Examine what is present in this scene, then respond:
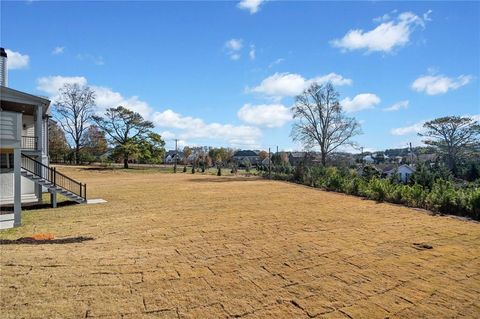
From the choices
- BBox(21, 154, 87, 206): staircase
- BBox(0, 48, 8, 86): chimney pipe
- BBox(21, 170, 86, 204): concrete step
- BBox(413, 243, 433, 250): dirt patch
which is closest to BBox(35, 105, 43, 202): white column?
BBox(21, 154, 87, 206): staircase

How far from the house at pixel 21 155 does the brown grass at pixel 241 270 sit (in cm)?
250

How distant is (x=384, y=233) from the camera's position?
8023mm

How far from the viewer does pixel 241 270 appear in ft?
16.4

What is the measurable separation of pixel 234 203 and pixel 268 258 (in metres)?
7.62

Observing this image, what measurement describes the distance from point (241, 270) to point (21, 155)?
10047 mm

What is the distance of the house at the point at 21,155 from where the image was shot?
27.8 feet

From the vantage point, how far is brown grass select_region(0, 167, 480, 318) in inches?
147

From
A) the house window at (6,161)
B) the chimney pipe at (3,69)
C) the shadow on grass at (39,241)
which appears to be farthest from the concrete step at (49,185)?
the shadow on grass at (39,241)

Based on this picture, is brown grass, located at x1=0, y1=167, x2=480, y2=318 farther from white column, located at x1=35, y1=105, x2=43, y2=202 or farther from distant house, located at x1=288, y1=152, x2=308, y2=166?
distant house, located at x1=288, y1=152, x2=308, y2=166

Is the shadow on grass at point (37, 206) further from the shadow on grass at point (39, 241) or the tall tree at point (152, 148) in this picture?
the tall tree at point (152, 148)

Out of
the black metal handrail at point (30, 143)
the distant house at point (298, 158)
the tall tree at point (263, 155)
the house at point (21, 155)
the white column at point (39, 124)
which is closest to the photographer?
the house at point (21, 155)

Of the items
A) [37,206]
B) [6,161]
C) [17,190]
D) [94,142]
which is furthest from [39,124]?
[94,142]

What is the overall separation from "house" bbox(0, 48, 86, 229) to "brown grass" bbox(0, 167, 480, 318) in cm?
250

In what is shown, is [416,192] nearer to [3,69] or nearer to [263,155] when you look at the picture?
[3,69]
